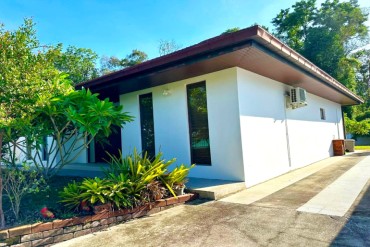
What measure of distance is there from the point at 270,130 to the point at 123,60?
2504 centimetres

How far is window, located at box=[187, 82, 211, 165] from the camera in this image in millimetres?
6969

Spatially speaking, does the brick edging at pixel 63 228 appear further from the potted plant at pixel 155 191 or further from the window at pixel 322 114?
the window at pixel 322 114

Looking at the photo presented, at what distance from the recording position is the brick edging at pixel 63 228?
10.9 ft

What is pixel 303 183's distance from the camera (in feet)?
20.8

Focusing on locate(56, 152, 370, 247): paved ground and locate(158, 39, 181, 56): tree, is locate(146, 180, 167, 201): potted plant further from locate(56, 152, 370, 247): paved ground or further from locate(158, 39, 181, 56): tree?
locate(158, 39, 181, 56): tree

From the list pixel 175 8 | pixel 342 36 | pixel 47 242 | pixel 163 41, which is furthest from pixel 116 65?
pixel 47 242

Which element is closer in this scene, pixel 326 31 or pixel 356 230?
pixel 356 230

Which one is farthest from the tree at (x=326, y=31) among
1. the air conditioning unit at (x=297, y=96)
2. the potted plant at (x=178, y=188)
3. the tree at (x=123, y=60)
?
the potted plant at (x=178, y=188)

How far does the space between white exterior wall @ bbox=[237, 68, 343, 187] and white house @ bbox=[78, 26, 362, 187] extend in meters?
0.03

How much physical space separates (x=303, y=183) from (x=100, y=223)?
495 cm

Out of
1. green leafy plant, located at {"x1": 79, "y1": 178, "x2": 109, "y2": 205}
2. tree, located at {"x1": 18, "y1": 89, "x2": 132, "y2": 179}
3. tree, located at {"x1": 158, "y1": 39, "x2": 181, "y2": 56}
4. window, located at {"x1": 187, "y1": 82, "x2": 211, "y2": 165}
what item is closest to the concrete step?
window, located at {"x1": 187, "y1": 82, "x2": 211, "y2": 165}

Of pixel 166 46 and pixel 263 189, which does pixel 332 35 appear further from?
pixel 263 189

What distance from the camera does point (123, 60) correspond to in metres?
29.3

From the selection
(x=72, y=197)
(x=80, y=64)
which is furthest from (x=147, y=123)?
(x=80, y=64)
